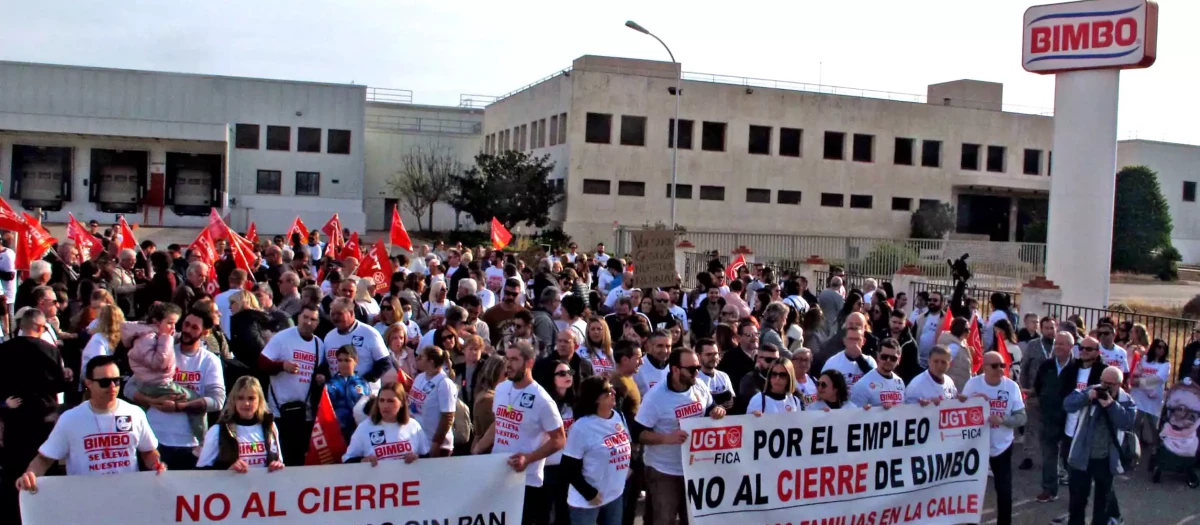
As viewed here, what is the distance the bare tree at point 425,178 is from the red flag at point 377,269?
3523 centimetres

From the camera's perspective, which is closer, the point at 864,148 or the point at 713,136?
the point at 713,136

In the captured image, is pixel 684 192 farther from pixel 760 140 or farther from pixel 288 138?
pixel 288 138

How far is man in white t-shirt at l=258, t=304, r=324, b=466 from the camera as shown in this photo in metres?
8.14

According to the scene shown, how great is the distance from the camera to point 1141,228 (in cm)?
4988

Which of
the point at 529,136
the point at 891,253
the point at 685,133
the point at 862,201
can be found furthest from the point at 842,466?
the point at 529,136

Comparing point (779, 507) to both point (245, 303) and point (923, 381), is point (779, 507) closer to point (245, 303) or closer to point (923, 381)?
point (923, 381)

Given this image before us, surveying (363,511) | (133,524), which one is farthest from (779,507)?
(133,524)

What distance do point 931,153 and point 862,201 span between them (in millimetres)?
4144

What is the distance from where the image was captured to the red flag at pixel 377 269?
1504 cm

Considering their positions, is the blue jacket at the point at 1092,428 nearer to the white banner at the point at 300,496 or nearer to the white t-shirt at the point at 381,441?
the white banner at the point at 300,496

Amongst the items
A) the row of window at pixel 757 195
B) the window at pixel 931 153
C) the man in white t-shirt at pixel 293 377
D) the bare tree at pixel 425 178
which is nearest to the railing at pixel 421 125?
the bare tree at pixel 425 178

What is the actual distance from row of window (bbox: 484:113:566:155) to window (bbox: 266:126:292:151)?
10520 millimetres

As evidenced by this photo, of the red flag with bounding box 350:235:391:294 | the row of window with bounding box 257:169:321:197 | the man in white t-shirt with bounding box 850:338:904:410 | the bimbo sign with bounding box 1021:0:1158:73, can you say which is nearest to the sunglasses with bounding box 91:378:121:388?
the man in white t-shirt with bounding box 850:338:904:410

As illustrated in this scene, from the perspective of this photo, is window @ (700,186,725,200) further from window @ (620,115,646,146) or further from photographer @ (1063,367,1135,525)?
photographer @ (1063,367,1135,525)
